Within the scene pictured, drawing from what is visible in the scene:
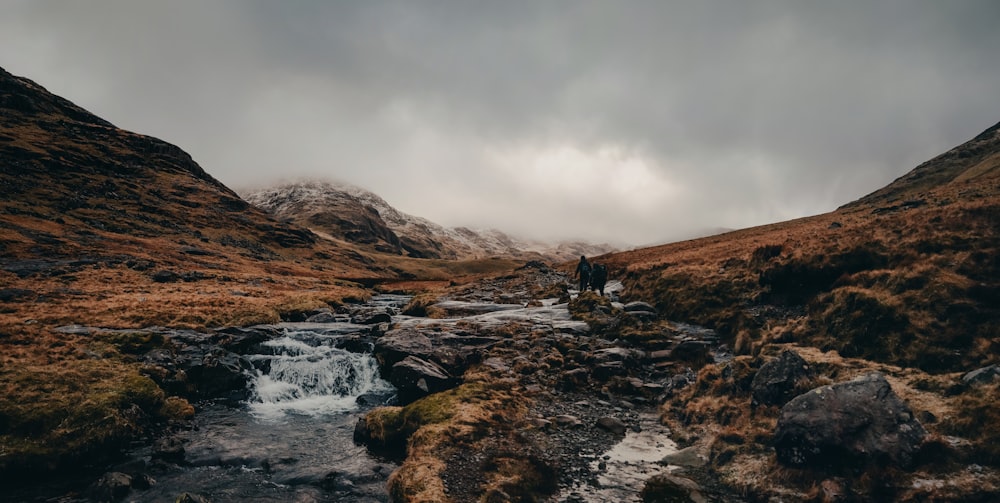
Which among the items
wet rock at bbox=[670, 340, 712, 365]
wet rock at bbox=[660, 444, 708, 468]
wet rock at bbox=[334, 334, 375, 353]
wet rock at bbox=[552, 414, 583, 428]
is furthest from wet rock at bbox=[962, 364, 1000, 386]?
wet rock at bbox=[334, 334, 375, 353]

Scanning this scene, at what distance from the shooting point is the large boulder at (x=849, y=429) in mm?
12695

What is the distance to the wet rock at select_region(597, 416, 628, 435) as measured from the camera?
1930 centimetres

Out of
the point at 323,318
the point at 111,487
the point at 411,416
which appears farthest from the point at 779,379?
the point at 323,318

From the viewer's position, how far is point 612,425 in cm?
1952

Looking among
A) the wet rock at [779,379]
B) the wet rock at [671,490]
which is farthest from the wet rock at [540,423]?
the wet rock at [779,379]

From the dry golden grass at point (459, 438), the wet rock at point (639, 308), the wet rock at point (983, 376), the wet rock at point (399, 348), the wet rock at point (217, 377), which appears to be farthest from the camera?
the wet rock at point (639, 308)

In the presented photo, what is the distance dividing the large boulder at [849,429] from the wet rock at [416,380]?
16.6 meters

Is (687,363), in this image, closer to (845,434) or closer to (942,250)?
(845,434)

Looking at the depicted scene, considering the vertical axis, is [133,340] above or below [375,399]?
above

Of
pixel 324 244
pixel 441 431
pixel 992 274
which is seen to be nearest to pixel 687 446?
pixel 441 431

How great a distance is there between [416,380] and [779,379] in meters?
18.1

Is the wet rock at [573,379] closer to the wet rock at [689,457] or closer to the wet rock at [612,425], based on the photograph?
the wet rock at [612,425]

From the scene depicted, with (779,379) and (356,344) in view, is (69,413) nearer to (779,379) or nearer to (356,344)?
(356,344)

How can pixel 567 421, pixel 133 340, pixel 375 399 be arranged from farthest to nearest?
pixel 133 340 < pixel 375 399 < pixel 567 421
